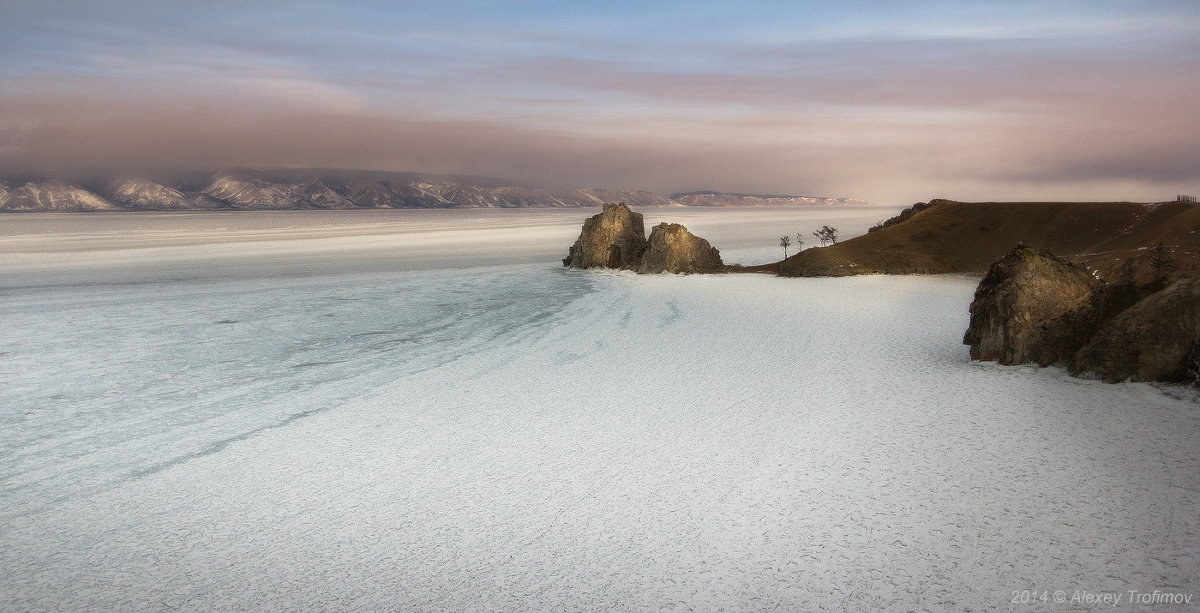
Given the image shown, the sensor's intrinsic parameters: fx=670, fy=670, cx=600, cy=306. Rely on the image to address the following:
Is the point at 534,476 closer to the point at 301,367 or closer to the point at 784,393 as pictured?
the point at 784,393

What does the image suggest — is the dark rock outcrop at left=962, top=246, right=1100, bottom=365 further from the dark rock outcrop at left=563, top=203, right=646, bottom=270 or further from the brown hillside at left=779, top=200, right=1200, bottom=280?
the dark rock outcrop at left=563, top=203, right=646, bottom=270

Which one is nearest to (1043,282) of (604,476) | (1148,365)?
(1148,365)

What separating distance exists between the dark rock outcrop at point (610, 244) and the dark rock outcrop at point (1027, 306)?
20.4 m

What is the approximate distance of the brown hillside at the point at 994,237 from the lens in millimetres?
26266

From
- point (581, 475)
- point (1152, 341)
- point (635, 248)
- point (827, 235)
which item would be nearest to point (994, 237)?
point (827, 235)

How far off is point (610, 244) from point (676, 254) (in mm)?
4212

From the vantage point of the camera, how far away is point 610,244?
32.3 meters

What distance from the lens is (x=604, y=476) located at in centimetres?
659

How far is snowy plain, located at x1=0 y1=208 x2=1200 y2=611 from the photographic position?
465 cm

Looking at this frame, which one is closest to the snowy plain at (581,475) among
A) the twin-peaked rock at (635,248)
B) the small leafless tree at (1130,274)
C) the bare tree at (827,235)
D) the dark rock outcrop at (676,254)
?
the small leafless tree at (1130,274)

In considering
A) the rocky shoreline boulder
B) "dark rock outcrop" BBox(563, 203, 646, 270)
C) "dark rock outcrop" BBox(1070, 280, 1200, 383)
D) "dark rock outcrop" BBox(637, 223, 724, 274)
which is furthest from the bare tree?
"dark rock outcrop" BBox(1070, 280, 1200, 383)

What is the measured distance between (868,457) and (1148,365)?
518cm

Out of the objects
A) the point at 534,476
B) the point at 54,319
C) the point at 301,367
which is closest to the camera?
the point at 534,476

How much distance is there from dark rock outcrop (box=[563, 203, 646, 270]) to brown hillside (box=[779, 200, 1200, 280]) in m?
7.32
